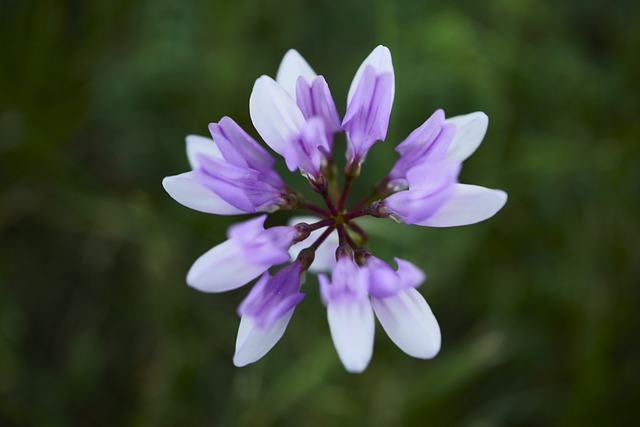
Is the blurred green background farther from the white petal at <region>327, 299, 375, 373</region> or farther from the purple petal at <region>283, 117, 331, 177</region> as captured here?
the white petal at <region>327, 299, 375, 373</region>

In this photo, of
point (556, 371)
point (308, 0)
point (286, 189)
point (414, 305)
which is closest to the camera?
point (414, 305)

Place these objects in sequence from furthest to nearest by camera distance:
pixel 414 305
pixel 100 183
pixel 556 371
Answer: pixel 100 183
pixel 556 371
pixel 414 305

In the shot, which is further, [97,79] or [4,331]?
[97,79]

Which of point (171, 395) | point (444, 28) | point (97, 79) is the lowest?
point (171, 395)

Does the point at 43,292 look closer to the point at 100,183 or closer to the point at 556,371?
the point at 100,183

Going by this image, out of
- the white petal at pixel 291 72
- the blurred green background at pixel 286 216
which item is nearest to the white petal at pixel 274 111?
the white petal at pixel 291 72

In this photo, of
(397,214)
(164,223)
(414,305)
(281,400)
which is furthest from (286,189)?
(164,223)

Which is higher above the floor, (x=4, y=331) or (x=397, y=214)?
(x=397, y=214)
